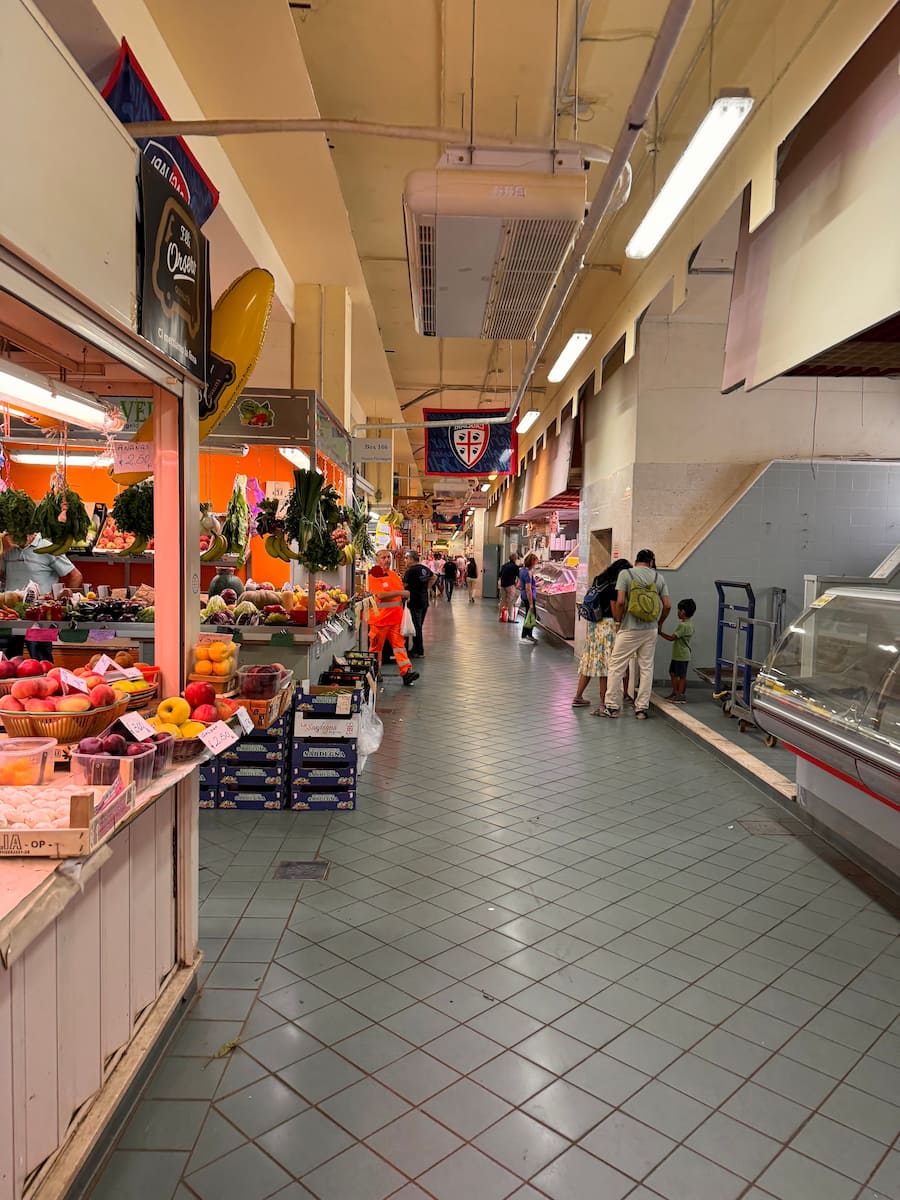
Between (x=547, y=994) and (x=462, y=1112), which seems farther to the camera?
(x=547, y=994)

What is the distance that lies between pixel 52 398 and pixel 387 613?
6.66 metres

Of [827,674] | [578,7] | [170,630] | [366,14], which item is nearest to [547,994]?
[170,630]

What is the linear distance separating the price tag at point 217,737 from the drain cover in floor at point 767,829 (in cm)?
356

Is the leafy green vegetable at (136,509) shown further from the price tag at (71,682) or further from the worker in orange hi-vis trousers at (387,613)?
the worker in orange hi-vis trousers at (387,613)

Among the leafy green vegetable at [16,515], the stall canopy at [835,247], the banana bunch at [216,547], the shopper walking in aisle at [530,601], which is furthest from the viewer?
the shopper walking in aisle at [530,601]

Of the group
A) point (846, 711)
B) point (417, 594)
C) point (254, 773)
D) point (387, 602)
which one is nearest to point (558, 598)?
point (417, 594)

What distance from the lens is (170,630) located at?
2854 millimetres

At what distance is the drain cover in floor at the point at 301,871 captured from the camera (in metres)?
3.83

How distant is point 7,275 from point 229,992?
8.39ft

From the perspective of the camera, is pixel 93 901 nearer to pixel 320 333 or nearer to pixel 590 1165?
pixel 590 1165

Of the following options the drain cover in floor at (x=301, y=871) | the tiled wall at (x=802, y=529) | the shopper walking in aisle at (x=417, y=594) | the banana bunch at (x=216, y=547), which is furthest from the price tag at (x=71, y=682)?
the shopper walking in aisle at (x=417, y=594)

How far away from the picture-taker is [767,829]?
185 inches

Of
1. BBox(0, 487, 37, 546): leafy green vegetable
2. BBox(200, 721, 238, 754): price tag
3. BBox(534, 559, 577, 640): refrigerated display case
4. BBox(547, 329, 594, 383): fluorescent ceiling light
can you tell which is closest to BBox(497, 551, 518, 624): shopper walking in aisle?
BBox(534, 559, 577, 640): refrigerated display case

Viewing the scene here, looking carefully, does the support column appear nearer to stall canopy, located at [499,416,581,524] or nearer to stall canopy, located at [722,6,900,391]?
stall canopy, located at [722,6,900,391]
